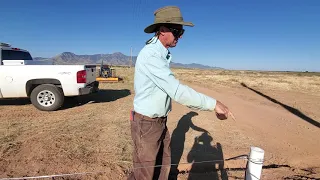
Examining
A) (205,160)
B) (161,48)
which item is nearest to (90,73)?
(205,160)

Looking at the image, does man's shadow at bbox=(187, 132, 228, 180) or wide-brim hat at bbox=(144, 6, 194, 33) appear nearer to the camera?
wide-brim hat at bbox=(144, 6, 194, 33)

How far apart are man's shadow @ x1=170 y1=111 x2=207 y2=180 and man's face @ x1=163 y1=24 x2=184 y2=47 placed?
2.34 metres

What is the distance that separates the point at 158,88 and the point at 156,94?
56 mm

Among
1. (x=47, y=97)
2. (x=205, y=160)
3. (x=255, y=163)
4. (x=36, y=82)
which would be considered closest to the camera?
(x=255, y=163)

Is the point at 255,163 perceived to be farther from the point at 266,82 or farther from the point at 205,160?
the point at 266,82

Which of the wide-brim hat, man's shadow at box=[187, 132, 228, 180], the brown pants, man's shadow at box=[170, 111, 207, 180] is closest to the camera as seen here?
the wide-brim hat

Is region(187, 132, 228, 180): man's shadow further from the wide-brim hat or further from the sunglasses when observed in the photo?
the wide-brim hat

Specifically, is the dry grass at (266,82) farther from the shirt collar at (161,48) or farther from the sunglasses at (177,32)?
the shirt collar at (161,48)

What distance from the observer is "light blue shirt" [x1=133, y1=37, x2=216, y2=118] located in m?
1.96

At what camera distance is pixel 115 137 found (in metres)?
5.48

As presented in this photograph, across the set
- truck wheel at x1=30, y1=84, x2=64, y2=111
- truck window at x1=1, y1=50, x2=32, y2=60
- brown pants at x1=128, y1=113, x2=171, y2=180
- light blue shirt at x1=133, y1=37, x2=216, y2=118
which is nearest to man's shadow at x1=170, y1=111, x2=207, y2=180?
brown pants at x1=128, y1=113, x2=171, y2=180

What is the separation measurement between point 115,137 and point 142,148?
3.25 meters

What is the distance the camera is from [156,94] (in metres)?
2.19

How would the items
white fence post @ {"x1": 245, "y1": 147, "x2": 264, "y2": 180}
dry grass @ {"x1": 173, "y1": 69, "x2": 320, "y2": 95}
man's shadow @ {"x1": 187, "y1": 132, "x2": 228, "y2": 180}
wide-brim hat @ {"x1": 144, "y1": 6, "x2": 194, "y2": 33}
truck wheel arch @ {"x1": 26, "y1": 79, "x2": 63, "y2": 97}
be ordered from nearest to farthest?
1. white fence post @ {"x1": 245, "y1": 147, "x2": 264, "y2": 180}
2. wide-brim hat @ {"x1": 144, "y1": 6, "x2": 194, "y2": 33}
3. man's shadow @ {"x1": 187, "y1": 132, "x2": 228, "y2": 180}
4. truck wheel arch @ {"x1": 26, "y1": 79, "x2": 63, "y2": 97}
5. dry grass @ {"x1": 173, "y1": 69, "x2": 320, "y2": 95}
